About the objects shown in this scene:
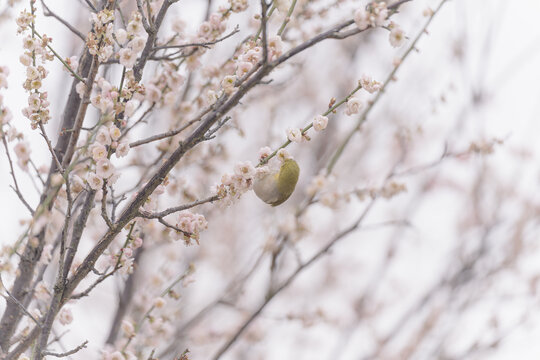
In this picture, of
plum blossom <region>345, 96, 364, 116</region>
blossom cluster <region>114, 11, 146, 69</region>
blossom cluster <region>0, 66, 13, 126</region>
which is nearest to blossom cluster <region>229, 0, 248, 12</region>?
blossom cluster <region>114, 11, 146, 69</region>

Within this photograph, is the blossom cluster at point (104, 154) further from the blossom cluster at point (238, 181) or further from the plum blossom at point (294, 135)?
the plum blossom at point (294, 135)

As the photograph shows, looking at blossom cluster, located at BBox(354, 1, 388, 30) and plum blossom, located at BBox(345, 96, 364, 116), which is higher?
blossom cluster, located at BBox(354, 1, 388, 30)

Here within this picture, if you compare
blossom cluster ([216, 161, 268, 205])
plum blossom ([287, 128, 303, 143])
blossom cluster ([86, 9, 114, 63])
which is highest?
blossom cluster ([86, 9, 114, 63])

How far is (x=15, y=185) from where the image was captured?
1.12 metres

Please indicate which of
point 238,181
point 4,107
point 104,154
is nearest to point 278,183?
point 238,181

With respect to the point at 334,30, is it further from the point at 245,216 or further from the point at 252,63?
the point at 245,216

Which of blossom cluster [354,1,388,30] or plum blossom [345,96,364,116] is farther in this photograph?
plum blossom [345,96,364,116]

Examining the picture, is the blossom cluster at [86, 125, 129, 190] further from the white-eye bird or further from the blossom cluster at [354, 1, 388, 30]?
the blossom cluster at [354, 1, 388, 30]

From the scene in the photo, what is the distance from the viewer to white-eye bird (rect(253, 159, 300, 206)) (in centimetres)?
104

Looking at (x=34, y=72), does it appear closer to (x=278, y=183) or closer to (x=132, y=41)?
(x=132, y=41)

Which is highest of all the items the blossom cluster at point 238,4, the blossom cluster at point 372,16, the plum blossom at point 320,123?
the blossom cluster at point 238,4

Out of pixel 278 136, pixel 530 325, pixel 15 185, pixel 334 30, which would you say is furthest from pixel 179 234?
pixel 530 325

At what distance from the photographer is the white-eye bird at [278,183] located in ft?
3.40

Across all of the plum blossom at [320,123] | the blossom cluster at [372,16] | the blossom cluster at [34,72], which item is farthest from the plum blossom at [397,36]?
the blossom cluster at [34,72]
